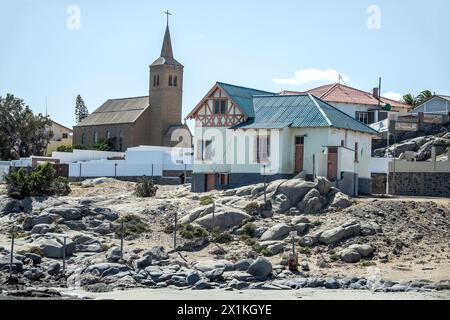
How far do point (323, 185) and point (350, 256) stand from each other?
883cm

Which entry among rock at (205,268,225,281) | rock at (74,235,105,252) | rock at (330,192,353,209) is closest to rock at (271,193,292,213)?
rock at (330,192,353,209)

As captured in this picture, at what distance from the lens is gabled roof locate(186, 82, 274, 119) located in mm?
54478

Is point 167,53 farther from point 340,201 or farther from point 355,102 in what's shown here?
point 340,201

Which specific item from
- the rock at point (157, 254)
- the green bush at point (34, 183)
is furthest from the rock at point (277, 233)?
the green bush at point (34, 183)

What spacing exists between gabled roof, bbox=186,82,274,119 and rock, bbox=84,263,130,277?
19.4 meters

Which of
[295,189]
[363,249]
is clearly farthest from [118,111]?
[363,249]

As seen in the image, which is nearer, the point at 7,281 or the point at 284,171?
the point at 7,281

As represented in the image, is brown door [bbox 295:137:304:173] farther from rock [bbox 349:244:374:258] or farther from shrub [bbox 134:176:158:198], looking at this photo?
rock [bbox 349:244:374:258]

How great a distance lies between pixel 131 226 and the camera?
147 ft
